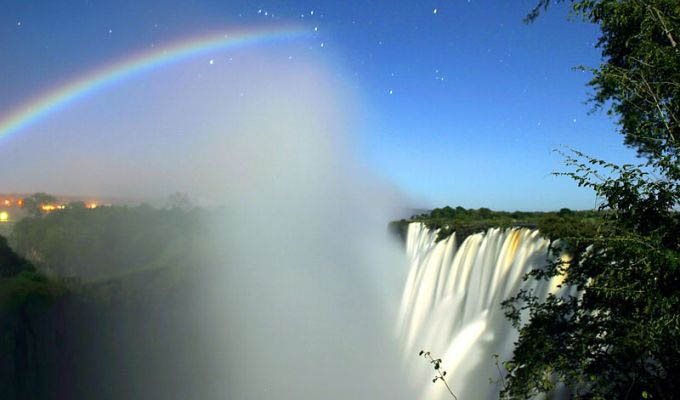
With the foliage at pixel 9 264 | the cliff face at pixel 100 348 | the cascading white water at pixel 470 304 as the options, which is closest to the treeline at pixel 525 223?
the cascading white water at pixel 470 304

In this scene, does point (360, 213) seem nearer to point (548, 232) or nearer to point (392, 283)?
point (392, 283)

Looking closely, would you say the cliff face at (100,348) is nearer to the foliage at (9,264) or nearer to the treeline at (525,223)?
the foliage at (9,264)

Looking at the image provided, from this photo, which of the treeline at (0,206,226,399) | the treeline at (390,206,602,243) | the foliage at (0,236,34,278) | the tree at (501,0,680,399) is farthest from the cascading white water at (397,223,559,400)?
the foliage at (0,236,34,278)

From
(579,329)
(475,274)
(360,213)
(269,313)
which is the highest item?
(360,213)

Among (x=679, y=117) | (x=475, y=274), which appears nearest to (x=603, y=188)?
(x=679, y=117)

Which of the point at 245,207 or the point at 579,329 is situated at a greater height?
the point at 245,207

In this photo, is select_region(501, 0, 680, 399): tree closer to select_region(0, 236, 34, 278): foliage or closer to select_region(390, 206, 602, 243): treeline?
select_region(390, 206, 602, 243): treeline
